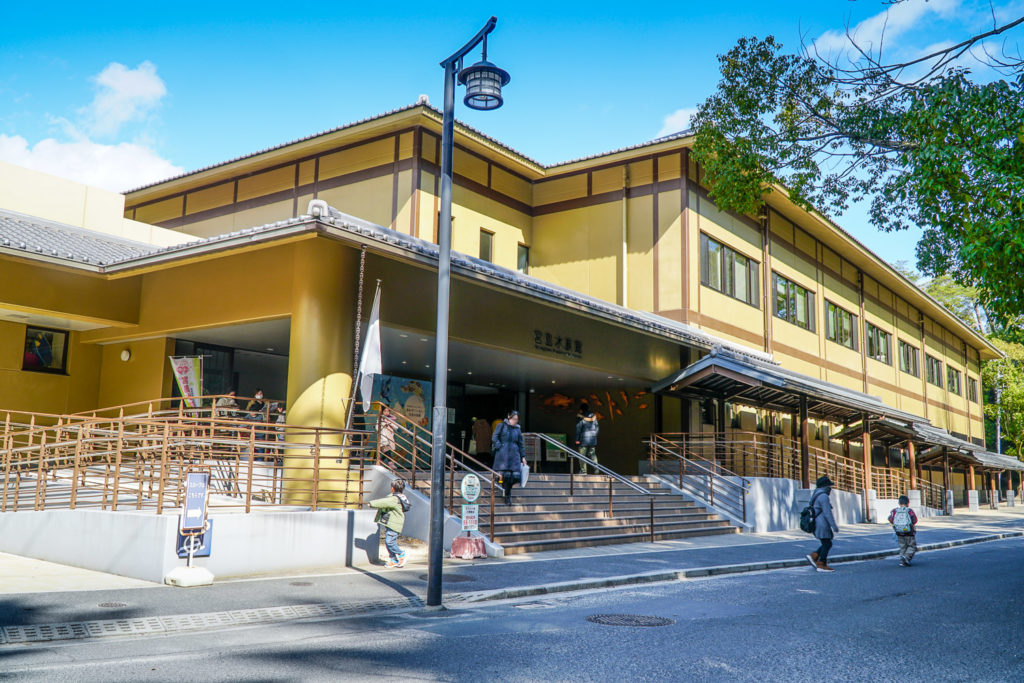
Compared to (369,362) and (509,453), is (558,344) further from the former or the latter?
(369,362)

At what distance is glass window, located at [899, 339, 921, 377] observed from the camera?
46419mm

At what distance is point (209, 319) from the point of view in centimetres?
1662

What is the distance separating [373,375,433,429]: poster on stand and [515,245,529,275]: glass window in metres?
7.43

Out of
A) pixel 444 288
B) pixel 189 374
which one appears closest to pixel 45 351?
pixel 189 374

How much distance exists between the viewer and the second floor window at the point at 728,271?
2795 centimetres

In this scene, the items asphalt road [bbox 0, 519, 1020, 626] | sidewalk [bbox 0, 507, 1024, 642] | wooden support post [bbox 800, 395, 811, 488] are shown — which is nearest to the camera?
asphalt road [bbox 0, 519, 1020, 626]

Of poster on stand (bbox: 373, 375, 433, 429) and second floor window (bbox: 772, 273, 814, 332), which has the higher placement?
second floor window (bbox: 772, 273, 814, 332)

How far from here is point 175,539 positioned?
10555 mm

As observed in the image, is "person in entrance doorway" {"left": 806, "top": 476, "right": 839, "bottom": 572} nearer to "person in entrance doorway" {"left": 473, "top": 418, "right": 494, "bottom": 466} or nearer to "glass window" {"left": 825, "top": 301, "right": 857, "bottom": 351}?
"person in entrance doorway" {"left": 473, "top": 418, "right": 494, "bottom": 466}

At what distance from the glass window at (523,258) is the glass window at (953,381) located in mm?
37484

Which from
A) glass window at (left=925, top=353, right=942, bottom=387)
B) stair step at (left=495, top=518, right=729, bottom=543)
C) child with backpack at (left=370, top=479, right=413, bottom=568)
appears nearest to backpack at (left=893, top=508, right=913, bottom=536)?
stair step at (left=495, top=518, right=729, bottom=543)

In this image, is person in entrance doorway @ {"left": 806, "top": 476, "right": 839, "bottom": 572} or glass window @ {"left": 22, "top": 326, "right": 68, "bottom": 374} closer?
person in entrance doorway @ {"left": 806, "top": 476, "right": 839, "bottom": 572}

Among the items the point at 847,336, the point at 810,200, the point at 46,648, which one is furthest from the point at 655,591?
the point at 847,336

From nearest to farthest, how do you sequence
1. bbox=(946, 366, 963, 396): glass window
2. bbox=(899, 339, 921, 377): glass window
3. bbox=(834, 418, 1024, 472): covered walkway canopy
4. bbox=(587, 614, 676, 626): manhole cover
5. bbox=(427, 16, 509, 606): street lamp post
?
1. bbox=(587, 614, 676, 626): manhole cover
2. bbox=(427, 16, 509, 606): street lamp post
3. bbox=(834, 418, 1024, 472): covered walkway canopy
4. bbox=(899, 339, 921, 377): glass window
5. bbox=(946, 366, 963, 396): glass window
